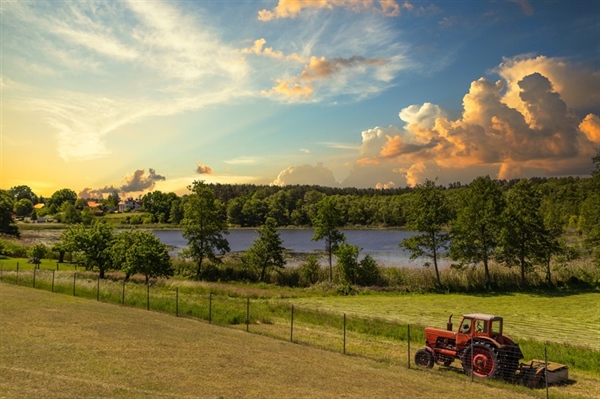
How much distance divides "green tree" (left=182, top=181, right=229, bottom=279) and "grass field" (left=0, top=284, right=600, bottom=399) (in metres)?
36.3

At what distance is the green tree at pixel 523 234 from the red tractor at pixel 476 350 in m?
38.1

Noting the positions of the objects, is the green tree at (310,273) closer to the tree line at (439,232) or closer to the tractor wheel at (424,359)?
the tree line at (439,232)

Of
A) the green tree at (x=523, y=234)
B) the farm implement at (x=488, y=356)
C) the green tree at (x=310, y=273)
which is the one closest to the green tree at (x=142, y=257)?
the green tree at (x=310, y=273)

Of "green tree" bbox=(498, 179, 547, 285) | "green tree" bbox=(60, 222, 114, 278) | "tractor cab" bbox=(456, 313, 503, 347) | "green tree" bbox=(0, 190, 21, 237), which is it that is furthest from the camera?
"green tree" bbox=(0, 190, 21, 237)

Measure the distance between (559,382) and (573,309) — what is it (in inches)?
1012

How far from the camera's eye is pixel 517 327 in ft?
102

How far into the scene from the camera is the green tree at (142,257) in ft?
159

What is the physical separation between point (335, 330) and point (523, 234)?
117 ft

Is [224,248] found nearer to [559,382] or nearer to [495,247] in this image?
[495,247]

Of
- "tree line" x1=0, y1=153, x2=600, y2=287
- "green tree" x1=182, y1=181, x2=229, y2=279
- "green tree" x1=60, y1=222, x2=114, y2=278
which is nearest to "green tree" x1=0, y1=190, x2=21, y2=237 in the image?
"tree line" x1=0, y1=153, x2=600, y2=287

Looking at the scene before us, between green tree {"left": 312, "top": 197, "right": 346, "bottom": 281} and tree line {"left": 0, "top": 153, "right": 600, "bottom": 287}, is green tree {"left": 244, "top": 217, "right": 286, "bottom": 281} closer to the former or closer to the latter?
tree line {"left": 0, "top": 153, "right": 600, "bottom": 287}

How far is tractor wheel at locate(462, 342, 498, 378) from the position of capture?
1760cm

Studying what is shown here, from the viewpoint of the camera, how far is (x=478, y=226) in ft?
185

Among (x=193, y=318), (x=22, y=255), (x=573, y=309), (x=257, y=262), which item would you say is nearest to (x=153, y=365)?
(x=193, y=318)
